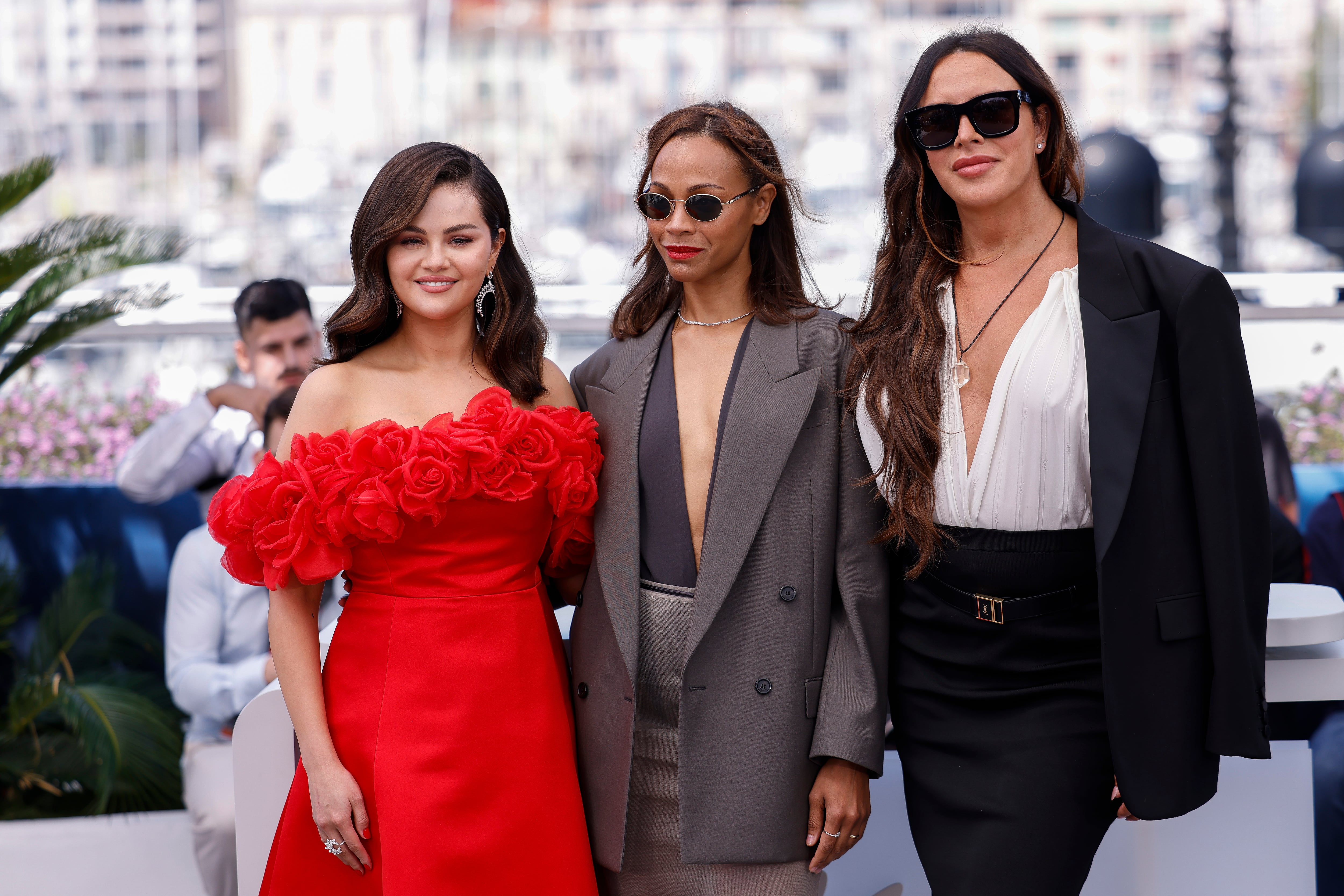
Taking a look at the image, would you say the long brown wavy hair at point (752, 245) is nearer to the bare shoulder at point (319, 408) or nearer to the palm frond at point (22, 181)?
the bare shoulder at point (319, 408)

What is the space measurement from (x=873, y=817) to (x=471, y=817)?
1002 mm

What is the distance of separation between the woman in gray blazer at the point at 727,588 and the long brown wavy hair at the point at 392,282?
19 cm

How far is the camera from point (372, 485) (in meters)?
2.01

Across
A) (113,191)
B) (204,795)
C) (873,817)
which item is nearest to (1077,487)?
(873,817)

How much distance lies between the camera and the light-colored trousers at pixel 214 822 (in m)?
3.27

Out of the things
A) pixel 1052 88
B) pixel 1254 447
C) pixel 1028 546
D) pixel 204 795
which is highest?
pixel 1052 88

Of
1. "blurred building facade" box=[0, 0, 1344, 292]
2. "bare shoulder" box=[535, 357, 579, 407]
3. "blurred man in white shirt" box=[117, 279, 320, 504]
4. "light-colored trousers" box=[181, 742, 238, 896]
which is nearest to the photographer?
"bare shoulder" box=[535, 357, 579, 407]

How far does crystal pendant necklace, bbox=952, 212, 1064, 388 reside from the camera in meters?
2.04

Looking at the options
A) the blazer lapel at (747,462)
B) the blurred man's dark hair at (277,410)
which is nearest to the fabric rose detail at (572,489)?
the blazer lapel at (747,462)

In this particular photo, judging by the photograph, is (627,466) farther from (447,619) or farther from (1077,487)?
(1077,487)

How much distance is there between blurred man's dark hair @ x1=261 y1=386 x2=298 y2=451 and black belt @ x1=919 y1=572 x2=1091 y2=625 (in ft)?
6.95

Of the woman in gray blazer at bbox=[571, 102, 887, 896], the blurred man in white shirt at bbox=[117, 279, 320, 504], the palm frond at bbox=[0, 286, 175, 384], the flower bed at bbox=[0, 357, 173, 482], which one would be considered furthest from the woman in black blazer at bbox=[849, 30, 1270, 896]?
the flower bed at bbox=[0, 357, 173, 482]

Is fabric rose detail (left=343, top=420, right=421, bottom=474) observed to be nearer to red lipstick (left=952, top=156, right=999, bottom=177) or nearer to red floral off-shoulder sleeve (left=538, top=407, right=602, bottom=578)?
red floral off-shoulder sleeve (left=538, top=407, right=602, bottom=578)

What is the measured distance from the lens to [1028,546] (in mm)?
1948
